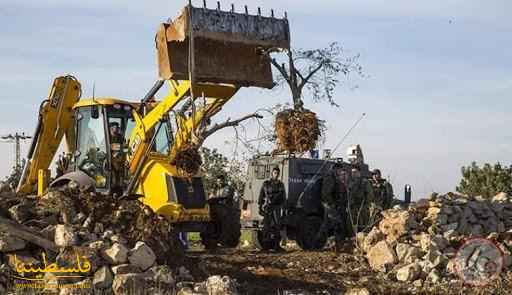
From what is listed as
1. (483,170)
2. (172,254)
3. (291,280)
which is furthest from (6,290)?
(483,170)

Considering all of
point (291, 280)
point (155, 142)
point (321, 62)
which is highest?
point (321, 62)

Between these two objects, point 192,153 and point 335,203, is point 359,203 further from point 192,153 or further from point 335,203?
point 192,153

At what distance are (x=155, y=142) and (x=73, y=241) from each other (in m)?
3.74

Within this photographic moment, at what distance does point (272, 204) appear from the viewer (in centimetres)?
1574

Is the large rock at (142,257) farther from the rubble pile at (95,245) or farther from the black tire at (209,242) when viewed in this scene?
the black tire at (209,242)

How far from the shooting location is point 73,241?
1046cm

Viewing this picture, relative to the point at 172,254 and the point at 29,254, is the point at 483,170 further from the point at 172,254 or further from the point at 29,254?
the point at 29,254

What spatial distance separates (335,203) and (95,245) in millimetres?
6764

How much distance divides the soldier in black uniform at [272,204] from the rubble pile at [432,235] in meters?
2.17

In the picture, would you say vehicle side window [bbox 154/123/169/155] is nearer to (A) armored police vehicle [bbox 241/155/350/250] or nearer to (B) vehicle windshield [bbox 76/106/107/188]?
(B) vehicle windshield [bbox 76/106/107/188]

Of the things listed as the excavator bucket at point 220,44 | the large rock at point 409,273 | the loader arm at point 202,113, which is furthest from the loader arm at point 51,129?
the large rock at point 409,273

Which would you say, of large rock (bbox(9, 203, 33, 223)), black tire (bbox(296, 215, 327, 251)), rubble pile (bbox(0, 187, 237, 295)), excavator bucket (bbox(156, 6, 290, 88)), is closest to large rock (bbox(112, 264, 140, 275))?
rubble pile (bbox(0, 187, 237, 295))

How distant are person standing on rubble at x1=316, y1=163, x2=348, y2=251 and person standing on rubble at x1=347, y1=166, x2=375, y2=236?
0.17 metres

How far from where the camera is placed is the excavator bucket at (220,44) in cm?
1230
